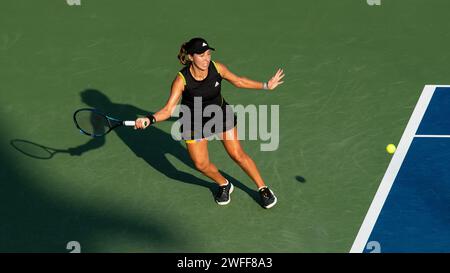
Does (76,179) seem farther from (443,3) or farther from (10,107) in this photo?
(443,3)

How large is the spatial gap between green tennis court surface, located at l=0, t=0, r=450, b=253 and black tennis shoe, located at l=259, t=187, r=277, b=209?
0.15 m

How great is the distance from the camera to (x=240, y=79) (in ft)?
30.4

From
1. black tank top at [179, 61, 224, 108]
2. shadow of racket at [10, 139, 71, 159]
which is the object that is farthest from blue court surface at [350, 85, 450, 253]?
shadow of racket at [10, 139, 71, 159]

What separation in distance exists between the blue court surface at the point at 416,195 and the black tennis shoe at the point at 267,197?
1.25 metres

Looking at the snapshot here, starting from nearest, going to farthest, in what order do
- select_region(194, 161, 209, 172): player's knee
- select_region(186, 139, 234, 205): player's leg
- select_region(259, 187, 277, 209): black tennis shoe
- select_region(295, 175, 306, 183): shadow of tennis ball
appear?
select_region(186, 139, 234, 205): player's leg < select_region(194, 161, 209, 172): player's knee < select_region(259, 187, 277, 209): black tennis shoe < select_region(295, 175, 306, 183): shadow of tennis ball

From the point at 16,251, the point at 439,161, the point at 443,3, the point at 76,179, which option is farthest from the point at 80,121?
the point at 443,3

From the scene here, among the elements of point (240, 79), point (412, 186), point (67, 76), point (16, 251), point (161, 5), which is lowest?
point (16, 251)

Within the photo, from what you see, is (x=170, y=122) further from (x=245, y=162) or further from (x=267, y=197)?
(x=267, y=197)

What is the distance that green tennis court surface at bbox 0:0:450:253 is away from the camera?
9562 millimetres

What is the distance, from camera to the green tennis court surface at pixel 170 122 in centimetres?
956

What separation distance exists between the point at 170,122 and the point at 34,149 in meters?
2.13

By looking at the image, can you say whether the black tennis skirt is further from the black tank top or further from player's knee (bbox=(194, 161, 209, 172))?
player's knee (bbox=(194, 161, 209, 172))
